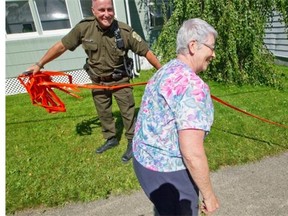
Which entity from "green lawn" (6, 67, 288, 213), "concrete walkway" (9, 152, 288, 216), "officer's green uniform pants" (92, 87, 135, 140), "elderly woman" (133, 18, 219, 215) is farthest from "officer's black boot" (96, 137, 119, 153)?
"elderly woman" (133, 18, 219, 215)

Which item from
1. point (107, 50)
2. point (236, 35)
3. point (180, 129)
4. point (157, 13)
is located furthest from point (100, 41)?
point (157, 13)

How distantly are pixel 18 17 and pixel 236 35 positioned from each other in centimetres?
632

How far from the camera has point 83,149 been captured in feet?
13.7

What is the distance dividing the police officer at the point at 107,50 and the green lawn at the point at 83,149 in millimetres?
583

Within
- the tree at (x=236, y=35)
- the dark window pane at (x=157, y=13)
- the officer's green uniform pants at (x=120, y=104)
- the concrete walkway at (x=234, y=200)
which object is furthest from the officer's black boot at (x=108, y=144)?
the dark window pane at (x=157, y=13)

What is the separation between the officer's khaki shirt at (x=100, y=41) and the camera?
3422 mm

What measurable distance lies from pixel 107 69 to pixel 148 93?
2.07m

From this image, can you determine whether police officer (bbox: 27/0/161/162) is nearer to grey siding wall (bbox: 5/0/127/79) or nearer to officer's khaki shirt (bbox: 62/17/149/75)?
officer's khaki shirt (bbox: 62/17/149/75)

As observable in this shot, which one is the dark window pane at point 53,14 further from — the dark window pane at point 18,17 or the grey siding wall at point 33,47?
the dark window pane at point 18,17

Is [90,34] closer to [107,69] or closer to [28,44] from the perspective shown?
[107,69]

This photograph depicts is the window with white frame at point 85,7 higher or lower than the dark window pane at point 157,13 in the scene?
higher

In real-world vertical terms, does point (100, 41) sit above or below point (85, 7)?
below

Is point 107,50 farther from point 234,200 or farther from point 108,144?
point 234,200

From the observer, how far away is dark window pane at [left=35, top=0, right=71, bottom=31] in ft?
27.1
